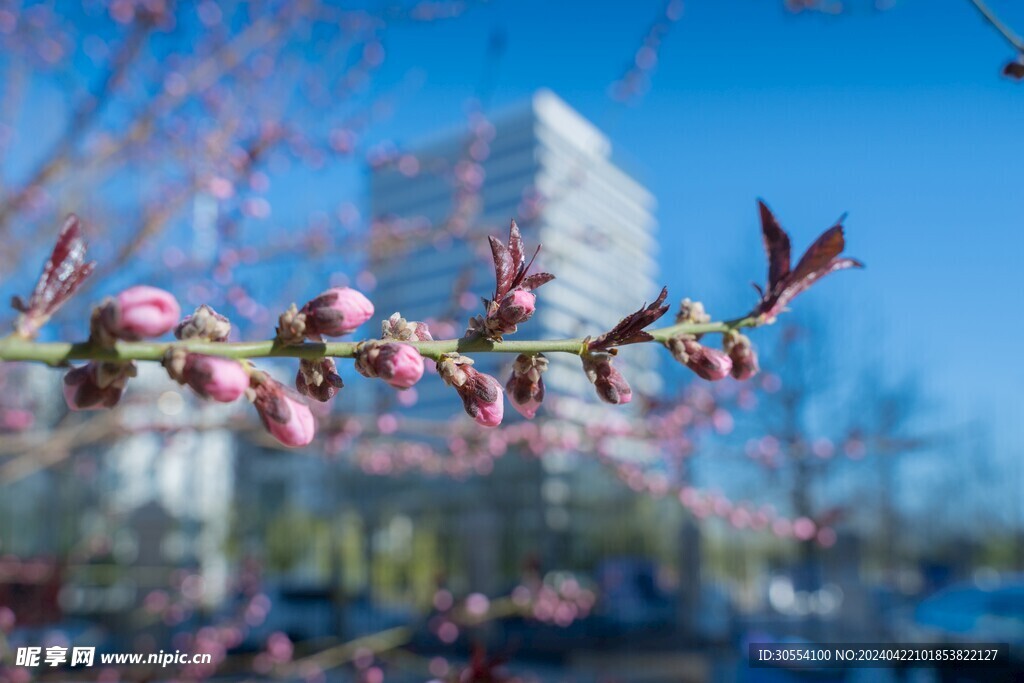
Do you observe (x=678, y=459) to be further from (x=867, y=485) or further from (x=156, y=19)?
(x=867, y=485)

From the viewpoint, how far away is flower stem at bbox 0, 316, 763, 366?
1.69ft

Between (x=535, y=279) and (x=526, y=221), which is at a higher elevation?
(x=526, y=221)

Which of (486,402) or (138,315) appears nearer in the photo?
(138,315)

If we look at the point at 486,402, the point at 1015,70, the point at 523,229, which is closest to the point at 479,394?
the point at 486,402

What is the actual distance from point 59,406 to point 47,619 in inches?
307

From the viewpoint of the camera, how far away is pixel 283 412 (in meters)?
0.59

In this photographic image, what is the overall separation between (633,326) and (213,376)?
0.32m

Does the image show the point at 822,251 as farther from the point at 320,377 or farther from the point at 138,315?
the point at 138,315

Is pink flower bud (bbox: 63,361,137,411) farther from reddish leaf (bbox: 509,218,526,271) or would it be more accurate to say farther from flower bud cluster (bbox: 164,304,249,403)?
reddish leaf (bbox: 509,218,526,271)

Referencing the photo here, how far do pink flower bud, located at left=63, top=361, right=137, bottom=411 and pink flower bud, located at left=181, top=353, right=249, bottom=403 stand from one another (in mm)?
45

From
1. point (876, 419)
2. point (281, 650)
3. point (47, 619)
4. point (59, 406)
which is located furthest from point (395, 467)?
point (876, 419)

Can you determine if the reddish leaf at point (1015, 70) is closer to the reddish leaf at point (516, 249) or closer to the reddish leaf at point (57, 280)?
the reddish leaf at point (516, 249)

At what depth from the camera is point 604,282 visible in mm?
5238

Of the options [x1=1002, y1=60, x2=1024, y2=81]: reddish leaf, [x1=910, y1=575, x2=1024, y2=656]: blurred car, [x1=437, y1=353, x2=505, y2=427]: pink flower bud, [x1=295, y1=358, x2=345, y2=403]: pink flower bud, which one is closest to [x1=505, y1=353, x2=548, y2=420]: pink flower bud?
[x1=437, y1=353, x2=505, y2=427]: pink flower bud
